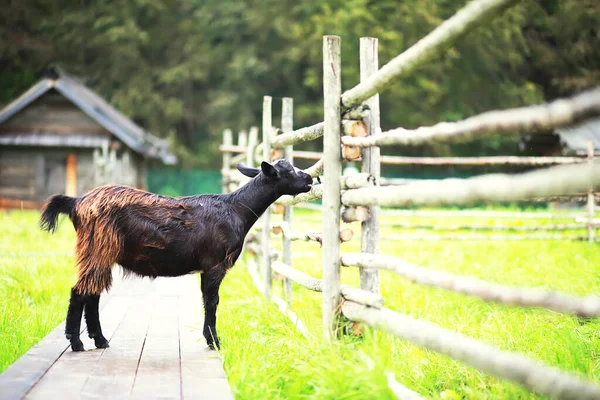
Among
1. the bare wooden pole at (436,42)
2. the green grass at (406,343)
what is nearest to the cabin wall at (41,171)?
the green grass at (406,343)

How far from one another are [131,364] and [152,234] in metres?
0.98

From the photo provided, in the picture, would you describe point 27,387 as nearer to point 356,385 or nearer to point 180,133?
point 356,385

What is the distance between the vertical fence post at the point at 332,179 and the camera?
173 inches

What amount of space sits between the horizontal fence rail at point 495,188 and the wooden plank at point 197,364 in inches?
52.7

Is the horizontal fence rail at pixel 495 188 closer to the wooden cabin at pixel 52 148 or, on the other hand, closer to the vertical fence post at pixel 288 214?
the vertical fence post at pixel 288 214

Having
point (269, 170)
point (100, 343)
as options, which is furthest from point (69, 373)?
point (269, 170)

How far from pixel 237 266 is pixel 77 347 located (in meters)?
5.57

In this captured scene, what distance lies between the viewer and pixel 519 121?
2.68m

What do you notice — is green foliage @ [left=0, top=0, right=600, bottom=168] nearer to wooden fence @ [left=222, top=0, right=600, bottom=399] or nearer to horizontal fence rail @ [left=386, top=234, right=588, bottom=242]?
horizontal fence rail @ [left=386, top=234, right=588, bottom=242]

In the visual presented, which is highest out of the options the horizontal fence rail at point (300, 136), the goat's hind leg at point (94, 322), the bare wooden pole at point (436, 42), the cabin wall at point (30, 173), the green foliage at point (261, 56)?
the green foliage at point (261, 56)

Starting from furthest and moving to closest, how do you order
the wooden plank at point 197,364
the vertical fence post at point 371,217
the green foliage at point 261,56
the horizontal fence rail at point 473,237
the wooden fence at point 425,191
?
the green foliage at point 261,56 < the horizontal fence rail at point 473,237 < the vertical fence post at point 371,217 < the wooden plank at point 197,364 < the wooden fence at point 425,191

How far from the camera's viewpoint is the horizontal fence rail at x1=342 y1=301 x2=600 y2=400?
2473mm

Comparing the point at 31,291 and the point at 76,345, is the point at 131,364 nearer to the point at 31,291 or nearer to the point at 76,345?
the point at 76,345

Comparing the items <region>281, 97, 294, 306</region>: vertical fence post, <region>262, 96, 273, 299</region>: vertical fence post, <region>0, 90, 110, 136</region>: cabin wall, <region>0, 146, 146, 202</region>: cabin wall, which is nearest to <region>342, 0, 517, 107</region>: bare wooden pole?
<region>281, 97, 294, 306</region>: vertical fence post
